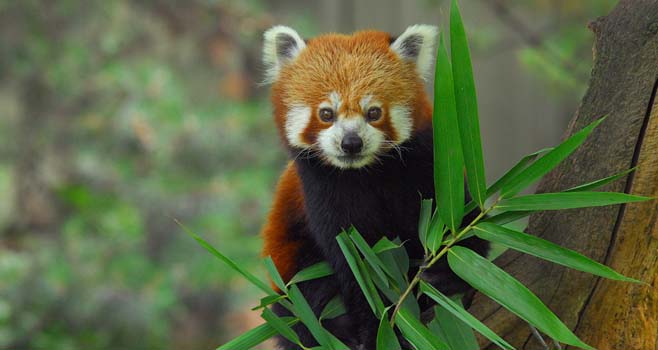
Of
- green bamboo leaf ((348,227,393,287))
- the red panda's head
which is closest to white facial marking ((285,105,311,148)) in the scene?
the red panda's head

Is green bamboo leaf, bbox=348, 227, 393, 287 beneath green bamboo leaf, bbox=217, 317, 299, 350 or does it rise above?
above

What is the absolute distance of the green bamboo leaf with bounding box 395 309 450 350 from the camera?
131 cm

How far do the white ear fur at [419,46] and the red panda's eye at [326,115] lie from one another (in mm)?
261

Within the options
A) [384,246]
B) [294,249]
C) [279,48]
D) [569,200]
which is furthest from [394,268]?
[279,48]

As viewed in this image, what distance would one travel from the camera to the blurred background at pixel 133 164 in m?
3.84

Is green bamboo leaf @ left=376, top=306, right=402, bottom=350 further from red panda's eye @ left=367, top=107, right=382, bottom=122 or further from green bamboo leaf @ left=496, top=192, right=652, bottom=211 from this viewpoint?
red panda's eye @ left=367, top=107, right=382, bottom=122

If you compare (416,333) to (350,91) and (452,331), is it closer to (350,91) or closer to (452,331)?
(452,331)

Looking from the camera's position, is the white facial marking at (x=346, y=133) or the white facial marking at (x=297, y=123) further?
the white facial marking at (x=297, y=123)

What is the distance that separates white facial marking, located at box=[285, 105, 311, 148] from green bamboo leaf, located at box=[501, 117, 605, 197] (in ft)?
1.92

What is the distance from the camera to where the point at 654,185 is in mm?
1380

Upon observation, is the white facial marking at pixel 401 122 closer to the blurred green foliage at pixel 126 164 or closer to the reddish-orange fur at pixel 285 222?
the reddish-orange fur at pixel 285 222

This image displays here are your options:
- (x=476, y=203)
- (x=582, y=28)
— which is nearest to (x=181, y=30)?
(x=582, y=28)

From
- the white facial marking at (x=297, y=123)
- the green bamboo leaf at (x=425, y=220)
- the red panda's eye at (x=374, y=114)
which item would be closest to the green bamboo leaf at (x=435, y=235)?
the green bamboo leaf at (x=425, y=220)

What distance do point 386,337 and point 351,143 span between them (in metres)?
0.46
